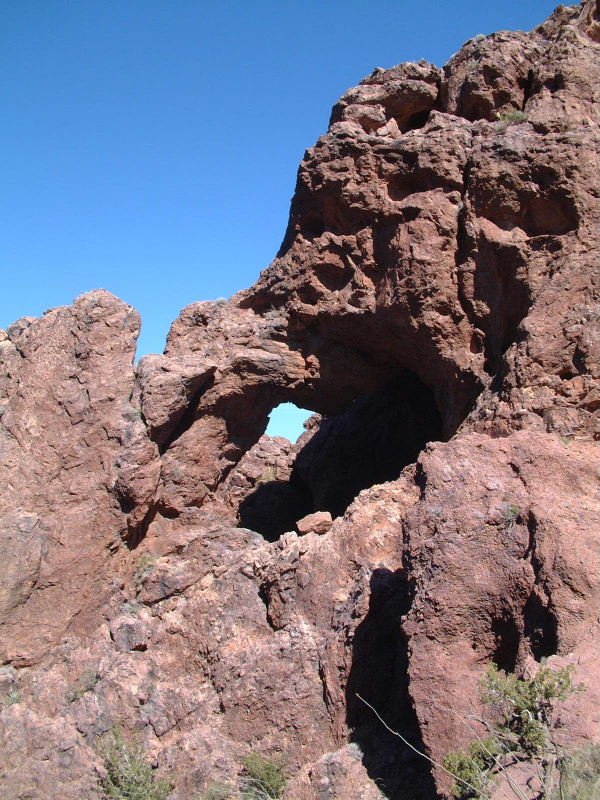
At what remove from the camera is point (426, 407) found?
503 inches

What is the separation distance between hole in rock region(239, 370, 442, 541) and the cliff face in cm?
24

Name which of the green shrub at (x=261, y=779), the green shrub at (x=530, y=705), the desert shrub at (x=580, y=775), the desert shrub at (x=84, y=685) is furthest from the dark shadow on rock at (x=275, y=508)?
the desert shrub at (x=580, y=775)

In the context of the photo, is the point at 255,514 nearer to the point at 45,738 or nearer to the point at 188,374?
the point at 188,374

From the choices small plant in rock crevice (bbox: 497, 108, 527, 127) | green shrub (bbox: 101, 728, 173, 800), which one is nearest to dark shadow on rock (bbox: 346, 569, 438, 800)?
green shrub (bbox: 101, 728, 173, 800)

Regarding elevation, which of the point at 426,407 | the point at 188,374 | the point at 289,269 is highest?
the point at 289,269

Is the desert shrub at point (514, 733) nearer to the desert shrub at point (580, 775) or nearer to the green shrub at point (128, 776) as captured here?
the desert shrub at point (580, 775)

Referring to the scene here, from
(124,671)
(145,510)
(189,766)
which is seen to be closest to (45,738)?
(124,671)

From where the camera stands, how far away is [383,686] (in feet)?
24.6

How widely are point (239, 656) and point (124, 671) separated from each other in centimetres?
152

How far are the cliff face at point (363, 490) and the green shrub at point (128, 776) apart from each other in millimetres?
160

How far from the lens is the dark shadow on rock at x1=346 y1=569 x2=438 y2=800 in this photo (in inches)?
265

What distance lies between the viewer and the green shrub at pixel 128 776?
7.49m

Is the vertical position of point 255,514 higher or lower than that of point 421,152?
lower

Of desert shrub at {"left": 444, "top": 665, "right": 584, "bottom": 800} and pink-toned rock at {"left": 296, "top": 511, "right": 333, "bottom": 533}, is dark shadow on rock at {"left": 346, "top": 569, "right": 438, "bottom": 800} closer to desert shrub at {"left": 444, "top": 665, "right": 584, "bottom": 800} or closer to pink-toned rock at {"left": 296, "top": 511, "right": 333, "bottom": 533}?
desert shrub at {"left": 444, "top": 665, "right": 584, "bottom": 800}
